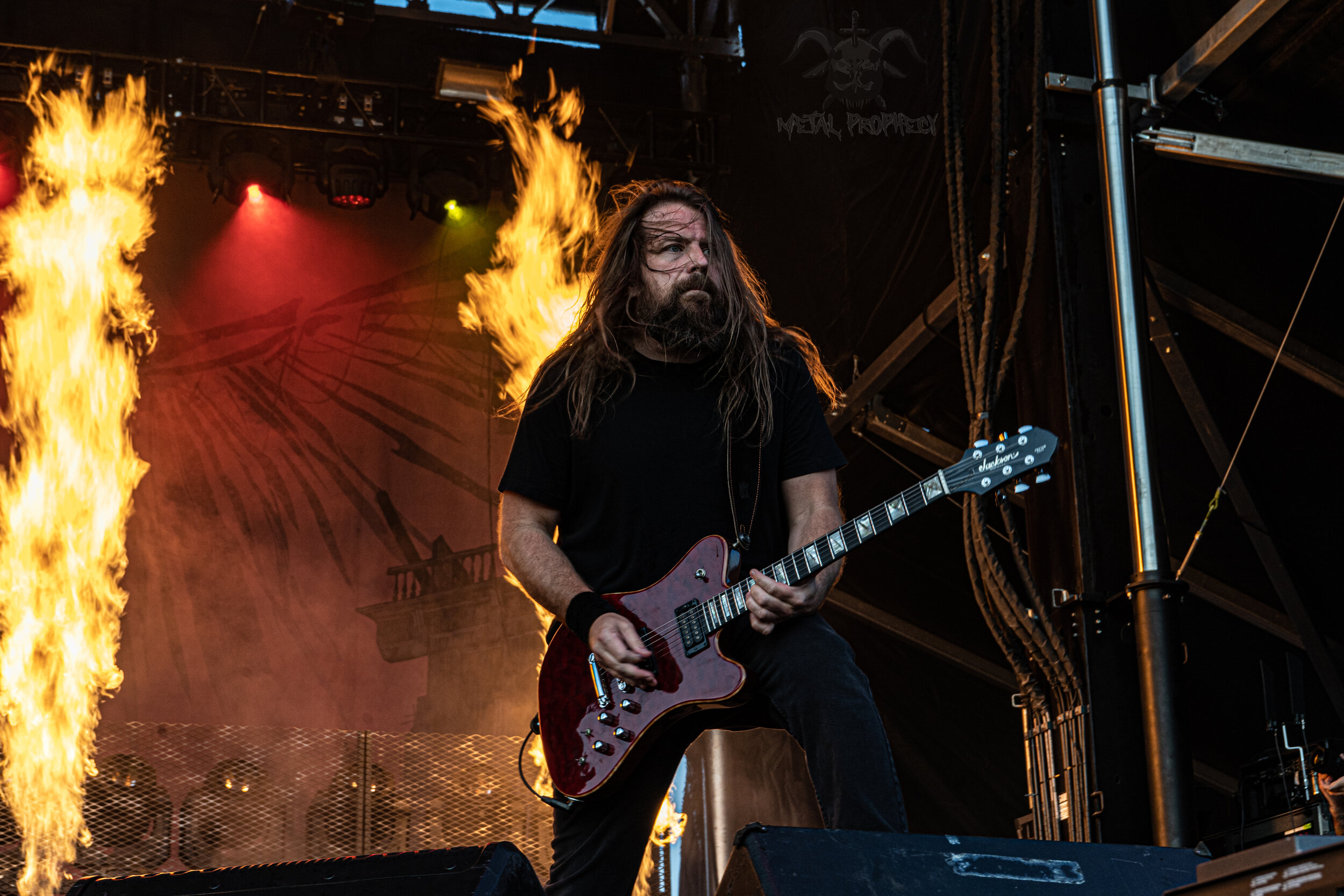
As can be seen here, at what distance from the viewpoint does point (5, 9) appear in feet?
27.7

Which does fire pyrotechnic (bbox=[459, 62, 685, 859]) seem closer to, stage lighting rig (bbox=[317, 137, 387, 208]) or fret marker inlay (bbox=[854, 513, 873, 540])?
stage lighting rig (bbox=[317, 137, 387, 208])

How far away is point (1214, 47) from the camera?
320 cm

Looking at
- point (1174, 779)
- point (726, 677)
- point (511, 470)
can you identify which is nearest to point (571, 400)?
point (511, 470)

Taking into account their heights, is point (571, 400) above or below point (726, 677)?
above

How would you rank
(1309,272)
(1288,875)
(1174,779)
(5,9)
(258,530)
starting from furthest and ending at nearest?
(258,530) < (5,9) < (1309,272) < (1174,779) < (1288,875)

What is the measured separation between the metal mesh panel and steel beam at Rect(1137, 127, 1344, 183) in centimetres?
524

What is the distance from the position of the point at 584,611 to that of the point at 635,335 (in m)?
0.63

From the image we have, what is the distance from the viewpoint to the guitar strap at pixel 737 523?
221cm

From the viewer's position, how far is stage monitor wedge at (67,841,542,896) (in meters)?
1.44

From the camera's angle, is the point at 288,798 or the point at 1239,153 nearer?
the point at 1239,153

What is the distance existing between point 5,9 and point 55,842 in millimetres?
5639

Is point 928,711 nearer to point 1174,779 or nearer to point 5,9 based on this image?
point 1174,779

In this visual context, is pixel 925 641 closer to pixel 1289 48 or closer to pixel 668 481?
pixel 1289 48

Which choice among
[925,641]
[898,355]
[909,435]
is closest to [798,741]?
[898,355]
